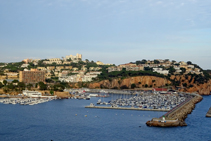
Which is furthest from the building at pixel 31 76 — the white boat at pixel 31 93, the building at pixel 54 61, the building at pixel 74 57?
the building at pixel 74 57

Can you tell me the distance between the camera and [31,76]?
84.0m

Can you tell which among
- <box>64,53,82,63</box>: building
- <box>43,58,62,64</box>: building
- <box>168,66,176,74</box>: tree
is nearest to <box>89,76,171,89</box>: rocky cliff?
<box>168,66,176,74</box>: tree

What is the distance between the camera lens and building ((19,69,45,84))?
271ft

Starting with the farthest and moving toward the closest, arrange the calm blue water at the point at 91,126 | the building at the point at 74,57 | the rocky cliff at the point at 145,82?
1. the building at the point at 74,57
2. the rocky cliff at the point at 145,82
3. the calm blue water at the point at 91,126

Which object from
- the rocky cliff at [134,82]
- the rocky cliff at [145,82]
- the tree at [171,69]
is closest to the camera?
the rocky cliff at [145,82]

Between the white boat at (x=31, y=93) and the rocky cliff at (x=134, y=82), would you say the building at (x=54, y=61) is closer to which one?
the rocky cliff at (x=134, y=82)

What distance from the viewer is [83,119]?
1480 inches

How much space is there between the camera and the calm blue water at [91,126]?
95.1 ft

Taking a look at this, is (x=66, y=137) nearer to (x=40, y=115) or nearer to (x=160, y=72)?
(x=40, y=115)

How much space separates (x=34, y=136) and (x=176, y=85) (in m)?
60.2

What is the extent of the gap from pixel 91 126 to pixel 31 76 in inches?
2106

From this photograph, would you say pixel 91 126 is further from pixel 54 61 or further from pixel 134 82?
pixel 54 61

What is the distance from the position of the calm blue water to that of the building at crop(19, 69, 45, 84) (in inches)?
1574

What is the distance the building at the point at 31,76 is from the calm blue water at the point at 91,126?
131 feet
